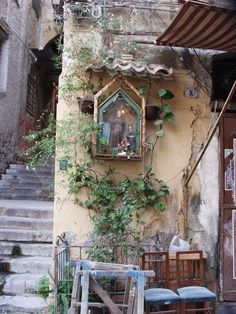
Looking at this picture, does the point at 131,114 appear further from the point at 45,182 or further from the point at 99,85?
the point at 45,182

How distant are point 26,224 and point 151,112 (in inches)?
122

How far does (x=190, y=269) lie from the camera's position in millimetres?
5207

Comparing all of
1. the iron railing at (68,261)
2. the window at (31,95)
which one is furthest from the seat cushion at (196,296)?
the window at (31,95)

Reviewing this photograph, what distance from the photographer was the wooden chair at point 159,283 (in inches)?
173

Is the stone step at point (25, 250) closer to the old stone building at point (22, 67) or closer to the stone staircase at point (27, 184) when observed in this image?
the stone staircase at point (27, 184)

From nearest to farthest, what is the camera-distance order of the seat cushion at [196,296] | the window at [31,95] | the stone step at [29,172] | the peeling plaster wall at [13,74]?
the seat cushion at [196,296], the stone step at [29,172], the peeling plaster wall at [13,74], the window at [31,95]

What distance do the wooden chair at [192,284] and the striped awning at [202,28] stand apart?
2764 millimetres

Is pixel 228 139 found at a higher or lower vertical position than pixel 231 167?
higher

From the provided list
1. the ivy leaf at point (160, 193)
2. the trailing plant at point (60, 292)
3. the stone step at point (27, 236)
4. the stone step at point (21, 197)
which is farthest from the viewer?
the stone step at point (21, 197)

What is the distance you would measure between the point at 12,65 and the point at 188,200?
7.77m

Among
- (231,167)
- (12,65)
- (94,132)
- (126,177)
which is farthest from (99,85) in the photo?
(12,65)

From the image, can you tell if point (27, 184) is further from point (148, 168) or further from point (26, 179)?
point (148, 168)

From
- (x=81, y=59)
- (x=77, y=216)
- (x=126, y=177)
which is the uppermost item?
(x=81, y=59)

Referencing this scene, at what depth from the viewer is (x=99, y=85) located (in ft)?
18.2
